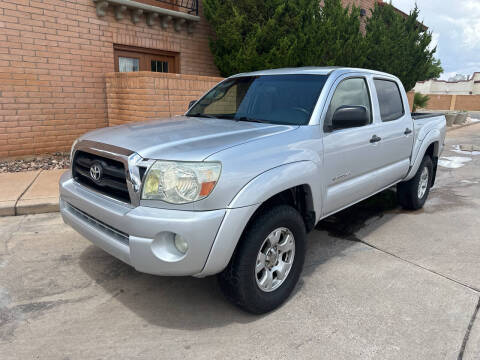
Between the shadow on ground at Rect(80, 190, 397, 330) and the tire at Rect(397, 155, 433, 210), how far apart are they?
4.66 feet

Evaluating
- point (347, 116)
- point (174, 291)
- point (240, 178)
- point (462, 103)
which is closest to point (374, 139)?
point (347, 116)

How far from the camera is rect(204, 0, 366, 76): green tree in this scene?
8258 millimetres

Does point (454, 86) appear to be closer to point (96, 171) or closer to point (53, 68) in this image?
point (53, 68)

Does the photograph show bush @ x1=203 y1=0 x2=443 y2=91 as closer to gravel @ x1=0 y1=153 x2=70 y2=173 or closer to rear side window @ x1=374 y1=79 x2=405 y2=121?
rear side window @ x1=374 y1=79 x2=405 y2=121

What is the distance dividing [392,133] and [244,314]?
2.66 meters

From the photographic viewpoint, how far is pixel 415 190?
532cm

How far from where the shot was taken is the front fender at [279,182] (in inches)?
100

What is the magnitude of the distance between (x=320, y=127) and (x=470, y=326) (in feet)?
6.01

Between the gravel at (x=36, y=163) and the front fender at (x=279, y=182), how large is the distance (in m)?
5.17

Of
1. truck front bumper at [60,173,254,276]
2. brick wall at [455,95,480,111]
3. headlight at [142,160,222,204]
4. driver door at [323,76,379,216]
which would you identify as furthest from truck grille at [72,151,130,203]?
brick wall at [455,95,480,111]

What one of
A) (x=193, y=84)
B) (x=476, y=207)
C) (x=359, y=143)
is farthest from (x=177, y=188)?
(x=193, y=84)

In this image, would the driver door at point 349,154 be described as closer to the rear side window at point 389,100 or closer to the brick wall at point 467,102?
the rear side window at point 389,100

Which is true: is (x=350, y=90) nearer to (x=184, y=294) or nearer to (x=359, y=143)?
(x=359, y=143)

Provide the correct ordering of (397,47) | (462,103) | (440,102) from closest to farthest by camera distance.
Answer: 1. (397,47)
2. (462,103)
3. (440,102)
